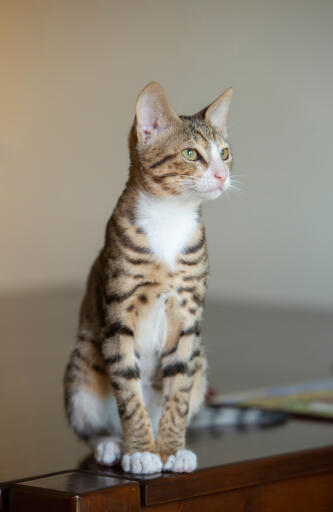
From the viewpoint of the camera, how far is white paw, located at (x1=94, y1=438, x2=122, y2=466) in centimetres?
131

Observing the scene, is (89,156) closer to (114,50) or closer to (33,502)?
(114,50)

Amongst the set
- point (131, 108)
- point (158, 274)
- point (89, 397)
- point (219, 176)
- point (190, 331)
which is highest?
point (131, 108)

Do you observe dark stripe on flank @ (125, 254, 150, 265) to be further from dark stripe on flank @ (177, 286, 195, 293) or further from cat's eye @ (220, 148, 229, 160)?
cat's eye @ (220, 148, 229, 160)

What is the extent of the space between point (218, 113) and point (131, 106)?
9.66 ft

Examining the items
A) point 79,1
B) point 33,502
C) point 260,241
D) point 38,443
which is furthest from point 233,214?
point 33,502

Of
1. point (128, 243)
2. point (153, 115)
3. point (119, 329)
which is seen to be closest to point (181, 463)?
point (119, 329)

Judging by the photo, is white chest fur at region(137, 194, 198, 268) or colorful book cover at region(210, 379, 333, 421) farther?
colorful book cover at region(210, 379, 333, 421)

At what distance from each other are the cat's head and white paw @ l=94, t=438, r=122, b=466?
17.6 inches

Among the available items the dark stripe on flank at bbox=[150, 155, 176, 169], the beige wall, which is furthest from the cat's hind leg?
the beige wall

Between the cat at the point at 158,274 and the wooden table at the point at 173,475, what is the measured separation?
0.18 feet

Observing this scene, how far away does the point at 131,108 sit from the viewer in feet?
13.9

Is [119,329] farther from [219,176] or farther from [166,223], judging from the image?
[219,176]

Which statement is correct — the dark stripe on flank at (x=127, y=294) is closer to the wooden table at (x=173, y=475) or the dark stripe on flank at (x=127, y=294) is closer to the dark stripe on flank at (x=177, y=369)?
the dark stripe on flank at (x=177, y=369)

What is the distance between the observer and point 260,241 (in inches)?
181
